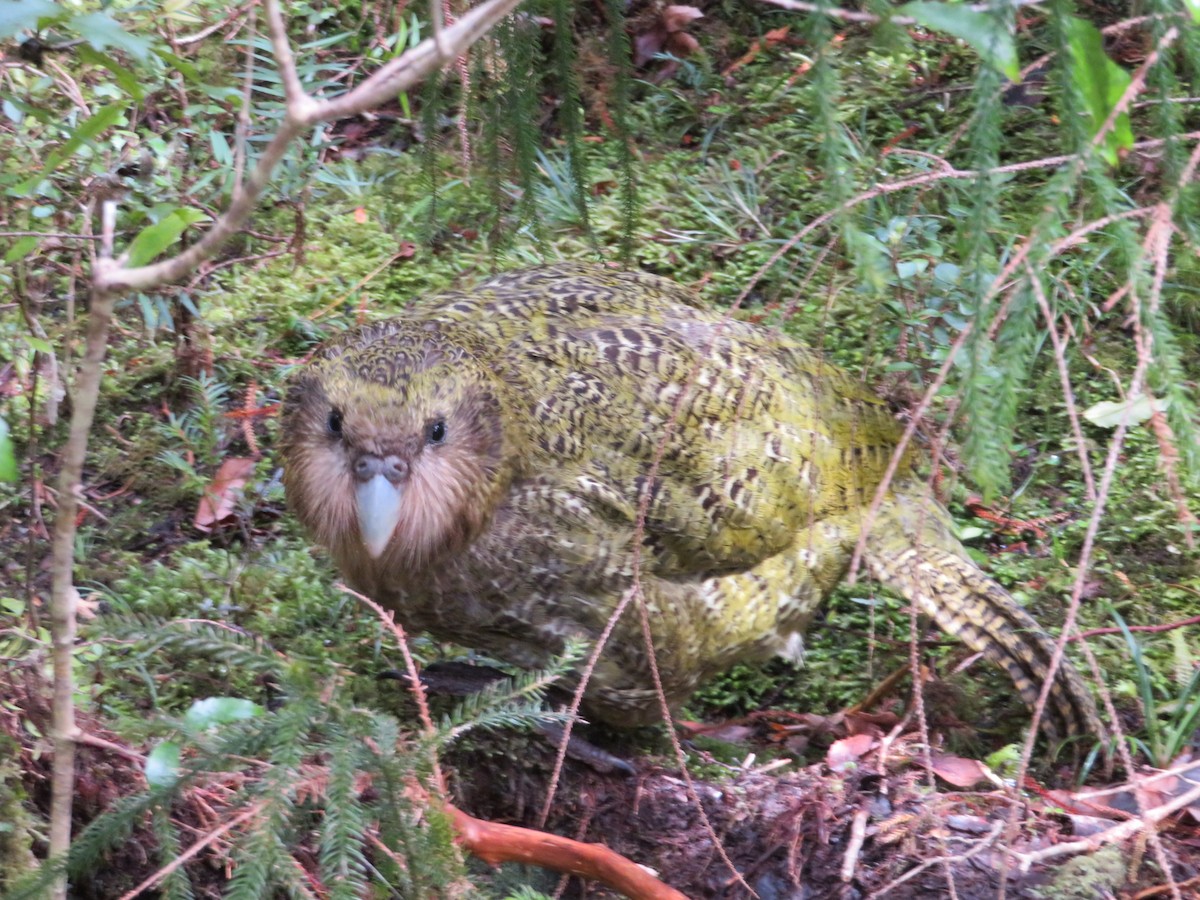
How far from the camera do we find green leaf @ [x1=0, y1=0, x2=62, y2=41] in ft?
6.95

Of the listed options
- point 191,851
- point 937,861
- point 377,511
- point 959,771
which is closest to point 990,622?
point 959,771

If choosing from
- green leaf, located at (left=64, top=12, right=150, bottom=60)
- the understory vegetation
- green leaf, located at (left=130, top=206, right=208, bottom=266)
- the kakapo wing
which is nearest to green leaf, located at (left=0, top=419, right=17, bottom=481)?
the understory vegetation

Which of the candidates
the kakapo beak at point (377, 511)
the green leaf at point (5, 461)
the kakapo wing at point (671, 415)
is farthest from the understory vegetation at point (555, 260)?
the kakapo beak at point (377, 511)

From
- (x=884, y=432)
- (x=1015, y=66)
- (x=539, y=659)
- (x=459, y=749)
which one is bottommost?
(x=459, y=749)

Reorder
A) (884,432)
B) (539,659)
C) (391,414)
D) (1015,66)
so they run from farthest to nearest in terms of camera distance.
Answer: (884,432), (539,659), (391,414), (1015,66)

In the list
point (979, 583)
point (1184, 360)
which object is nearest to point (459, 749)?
point (979, 583)

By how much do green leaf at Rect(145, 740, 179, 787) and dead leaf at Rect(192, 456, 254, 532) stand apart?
6.85 feet

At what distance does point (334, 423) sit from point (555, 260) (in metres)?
1.29

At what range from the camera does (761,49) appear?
6.00 meters

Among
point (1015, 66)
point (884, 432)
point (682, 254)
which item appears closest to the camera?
point (1015, 66)

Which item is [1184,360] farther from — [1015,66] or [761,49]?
[1015,66]

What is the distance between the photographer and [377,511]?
299cm

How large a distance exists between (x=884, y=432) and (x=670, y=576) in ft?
3.18

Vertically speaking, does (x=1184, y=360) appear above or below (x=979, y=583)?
above
